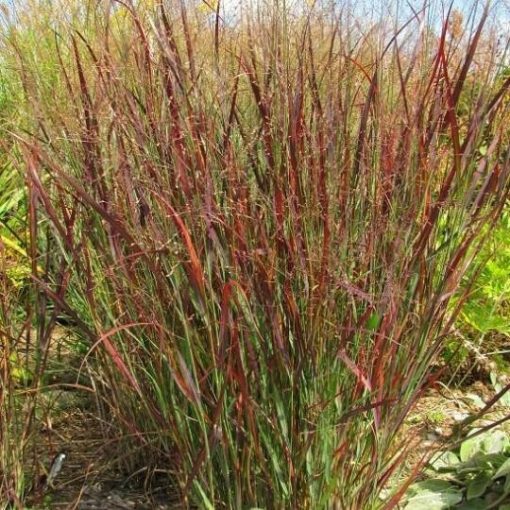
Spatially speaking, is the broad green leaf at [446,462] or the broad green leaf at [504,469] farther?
the broad green leaf at [446,462]

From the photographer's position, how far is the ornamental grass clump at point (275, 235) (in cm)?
187

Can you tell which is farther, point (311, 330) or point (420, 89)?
point (420, 89)

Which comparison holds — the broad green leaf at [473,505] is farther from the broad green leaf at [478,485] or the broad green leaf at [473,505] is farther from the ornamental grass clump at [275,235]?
the ornamental grass clump at [275,235]

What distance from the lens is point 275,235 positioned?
72.9 inches

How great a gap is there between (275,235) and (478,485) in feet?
3.66

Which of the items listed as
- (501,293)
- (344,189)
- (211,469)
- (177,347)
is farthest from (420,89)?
(501,293)

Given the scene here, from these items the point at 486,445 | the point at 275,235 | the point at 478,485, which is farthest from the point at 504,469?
the point at 275,235

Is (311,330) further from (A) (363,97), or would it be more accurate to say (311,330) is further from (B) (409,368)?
(A) (363,97)

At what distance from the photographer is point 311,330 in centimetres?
185

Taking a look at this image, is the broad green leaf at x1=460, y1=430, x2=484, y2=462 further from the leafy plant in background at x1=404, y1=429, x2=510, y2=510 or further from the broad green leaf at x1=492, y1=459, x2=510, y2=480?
→ the broad green leaf at x1=492, y1=459, x2=510, y2=480

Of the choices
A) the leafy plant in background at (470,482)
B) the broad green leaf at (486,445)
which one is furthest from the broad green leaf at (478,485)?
the broad green leaf at (486,445)

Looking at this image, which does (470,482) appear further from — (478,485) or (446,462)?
(446,462)

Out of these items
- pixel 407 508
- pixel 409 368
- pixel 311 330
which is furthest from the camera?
pixel 407 508

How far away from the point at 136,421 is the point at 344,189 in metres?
0.98
